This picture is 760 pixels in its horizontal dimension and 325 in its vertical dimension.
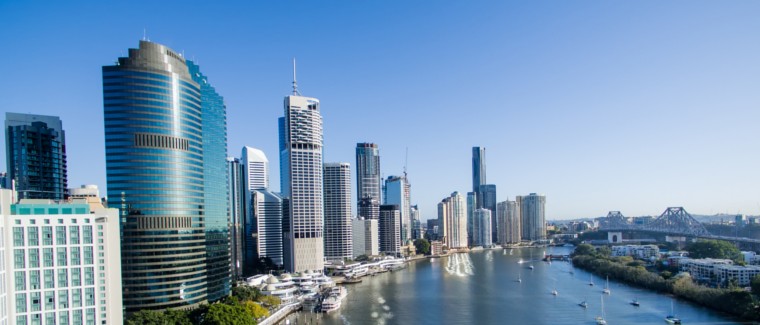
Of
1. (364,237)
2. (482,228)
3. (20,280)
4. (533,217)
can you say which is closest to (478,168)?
(533,217)

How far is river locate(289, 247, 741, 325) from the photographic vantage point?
84.1 feet

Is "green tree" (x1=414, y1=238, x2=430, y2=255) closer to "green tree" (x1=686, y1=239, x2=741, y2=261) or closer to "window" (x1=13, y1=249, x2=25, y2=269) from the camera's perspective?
"green tree" (x1=686, y1=239, x2=741, y2=261)

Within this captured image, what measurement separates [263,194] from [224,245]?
25711 millimetres

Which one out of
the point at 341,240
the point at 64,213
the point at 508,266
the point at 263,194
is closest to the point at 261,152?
the point at 263,194

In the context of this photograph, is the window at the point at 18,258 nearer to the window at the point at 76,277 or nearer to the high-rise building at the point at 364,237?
the window at the point at 76,277

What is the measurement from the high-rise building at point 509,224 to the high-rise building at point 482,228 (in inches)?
277

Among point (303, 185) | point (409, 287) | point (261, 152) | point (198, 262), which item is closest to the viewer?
point (198, 262)

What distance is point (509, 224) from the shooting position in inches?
3866

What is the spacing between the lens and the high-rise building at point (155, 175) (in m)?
23.2

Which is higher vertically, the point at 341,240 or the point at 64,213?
the point at 64,213

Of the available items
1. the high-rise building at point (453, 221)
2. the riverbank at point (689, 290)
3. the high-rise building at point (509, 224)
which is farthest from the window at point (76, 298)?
the high-rise building at point (509, 224)

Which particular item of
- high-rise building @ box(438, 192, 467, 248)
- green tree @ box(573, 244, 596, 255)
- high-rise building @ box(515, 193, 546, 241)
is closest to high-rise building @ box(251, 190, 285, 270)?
green tree @ box(573, 244, 596, 255)

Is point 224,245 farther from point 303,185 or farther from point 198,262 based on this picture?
point 303,185

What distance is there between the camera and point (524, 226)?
108 m
